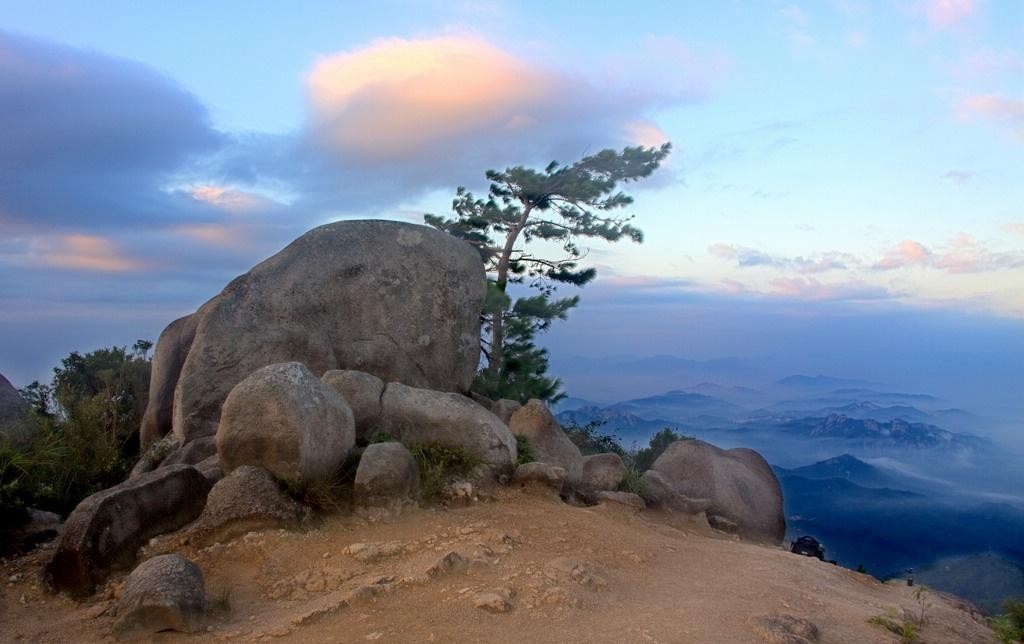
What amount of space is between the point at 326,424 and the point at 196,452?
2893 mm

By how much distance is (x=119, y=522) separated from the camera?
7.74 m

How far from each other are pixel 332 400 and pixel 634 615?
170 inches

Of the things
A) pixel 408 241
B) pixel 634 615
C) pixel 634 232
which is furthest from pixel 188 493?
pixel 634 232

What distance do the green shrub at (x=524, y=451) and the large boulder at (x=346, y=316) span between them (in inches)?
109

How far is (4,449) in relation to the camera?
959 cm

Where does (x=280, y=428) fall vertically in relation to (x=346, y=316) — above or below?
below

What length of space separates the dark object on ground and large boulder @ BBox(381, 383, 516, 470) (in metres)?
5.15

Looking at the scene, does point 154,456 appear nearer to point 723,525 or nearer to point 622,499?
point 622,499

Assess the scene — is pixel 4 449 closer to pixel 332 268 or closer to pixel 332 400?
pixel 332 400

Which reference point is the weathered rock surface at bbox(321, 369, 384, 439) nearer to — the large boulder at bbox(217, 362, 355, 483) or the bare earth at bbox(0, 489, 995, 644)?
the large boulder at bbox(217, 362, 355, 483)

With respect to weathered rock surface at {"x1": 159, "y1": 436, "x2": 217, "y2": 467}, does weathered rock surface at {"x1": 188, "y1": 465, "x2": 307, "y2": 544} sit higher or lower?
lower

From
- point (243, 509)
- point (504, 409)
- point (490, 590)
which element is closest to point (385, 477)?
point (243, 509)

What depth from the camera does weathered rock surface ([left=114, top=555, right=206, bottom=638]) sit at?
6.16 meters

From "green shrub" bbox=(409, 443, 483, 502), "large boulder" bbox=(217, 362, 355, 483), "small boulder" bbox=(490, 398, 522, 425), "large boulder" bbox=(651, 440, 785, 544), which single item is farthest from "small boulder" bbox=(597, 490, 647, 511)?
"large boulder" bbox=(217, 362, 355, 483)
